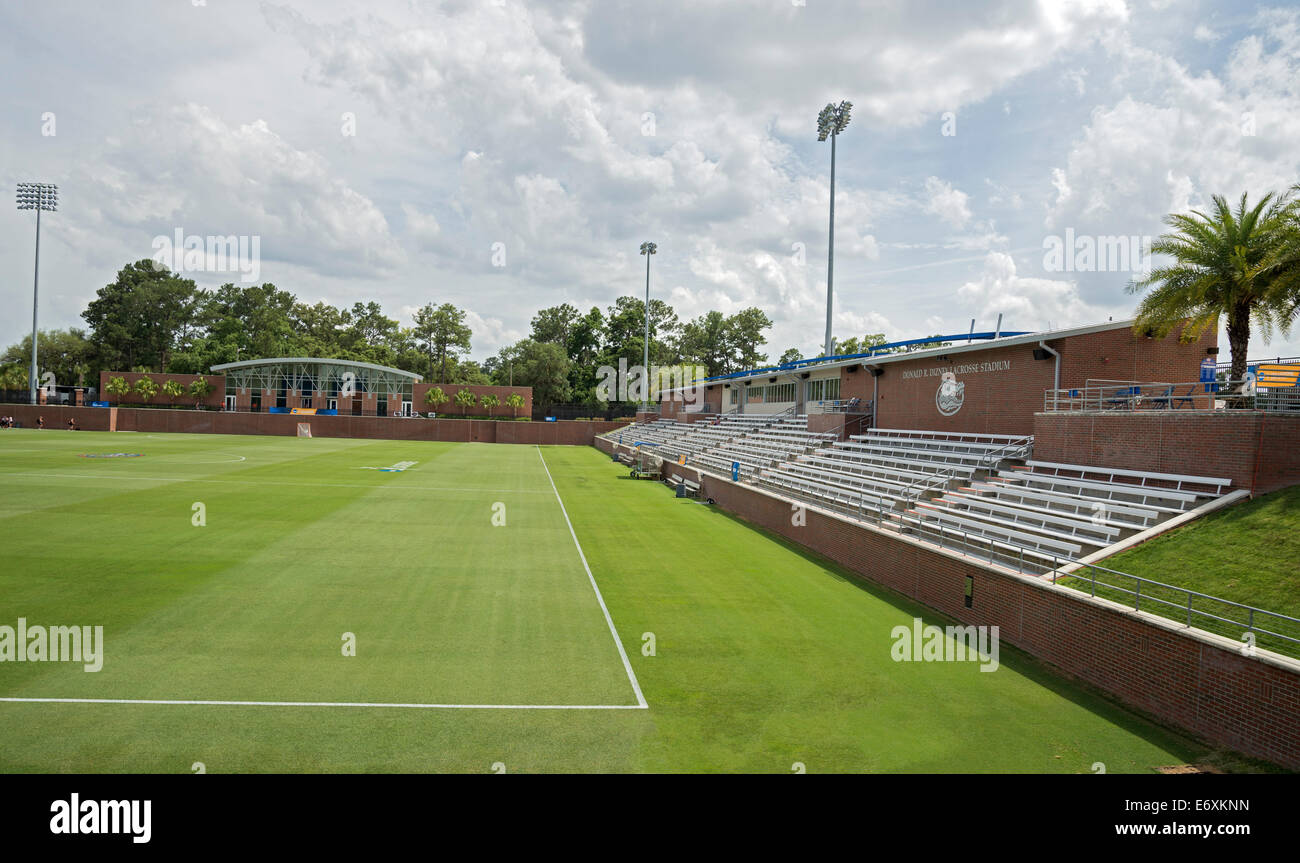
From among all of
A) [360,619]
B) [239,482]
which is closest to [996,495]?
[360,619]

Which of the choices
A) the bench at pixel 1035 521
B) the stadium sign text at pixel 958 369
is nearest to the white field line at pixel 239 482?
the stadium sign text at pixel 958 369

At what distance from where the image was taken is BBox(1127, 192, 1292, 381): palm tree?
53.3 feet

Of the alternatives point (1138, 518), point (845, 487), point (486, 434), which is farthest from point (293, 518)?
point (486, 434)

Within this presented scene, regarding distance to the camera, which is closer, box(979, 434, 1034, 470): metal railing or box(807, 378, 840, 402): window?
box(979, 434, 1034, 470): metal railing

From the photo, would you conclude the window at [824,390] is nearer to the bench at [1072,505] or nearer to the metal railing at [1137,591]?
the bench at [1072,505]

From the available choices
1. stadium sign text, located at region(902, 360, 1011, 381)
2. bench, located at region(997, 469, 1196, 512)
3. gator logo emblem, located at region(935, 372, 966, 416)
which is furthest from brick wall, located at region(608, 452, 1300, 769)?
gator logo emblem, located at region(935, 372, 966, 416)

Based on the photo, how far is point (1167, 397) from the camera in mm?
14281

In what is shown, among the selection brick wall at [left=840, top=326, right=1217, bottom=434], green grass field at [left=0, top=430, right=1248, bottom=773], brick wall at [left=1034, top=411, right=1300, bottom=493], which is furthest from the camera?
brick wall at [left=840, top=326, right=1217, bottom=434]

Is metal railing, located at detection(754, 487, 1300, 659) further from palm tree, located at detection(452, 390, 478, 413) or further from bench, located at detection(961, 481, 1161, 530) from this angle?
palm tree, located at detection(452, 390, 478, 413)

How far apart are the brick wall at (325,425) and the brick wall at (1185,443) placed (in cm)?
6481

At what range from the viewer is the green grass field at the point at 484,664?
7934 millimetres

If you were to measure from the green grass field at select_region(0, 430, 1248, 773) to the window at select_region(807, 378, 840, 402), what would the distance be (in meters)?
15.7

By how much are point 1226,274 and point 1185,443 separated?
20.9ft

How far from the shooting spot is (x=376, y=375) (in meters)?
81.9
